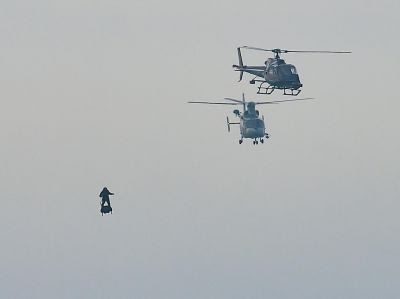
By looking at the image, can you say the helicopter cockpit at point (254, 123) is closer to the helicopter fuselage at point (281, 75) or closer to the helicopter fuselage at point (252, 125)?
the helicopter fuselage at point (252, 125)

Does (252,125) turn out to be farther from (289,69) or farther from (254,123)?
(289,69)

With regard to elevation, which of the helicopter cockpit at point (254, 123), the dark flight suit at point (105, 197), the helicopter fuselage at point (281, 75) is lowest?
the dark flight suit at point (105, 197)

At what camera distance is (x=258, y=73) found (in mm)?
160500

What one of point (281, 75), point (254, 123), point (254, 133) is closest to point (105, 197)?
Result: point (281, 75)

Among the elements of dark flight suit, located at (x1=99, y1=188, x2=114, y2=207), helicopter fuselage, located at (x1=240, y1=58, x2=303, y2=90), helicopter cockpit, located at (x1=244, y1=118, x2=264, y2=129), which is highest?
helicopter cockpit, located at (x1=244, y1=118, x2=264, y2=129)

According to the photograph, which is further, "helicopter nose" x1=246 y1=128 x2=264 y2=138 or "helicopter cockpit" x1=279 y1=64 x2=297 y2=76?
"helicopter nose" x1=246 y1=128 x2=264 y2=138

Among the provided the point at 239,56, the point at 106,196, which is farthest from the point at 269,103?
the point at 106,196

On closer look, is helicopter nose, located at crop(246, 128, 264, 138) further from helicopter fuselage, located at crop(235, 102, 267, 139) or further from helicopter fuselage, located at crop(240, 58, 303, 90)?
helicopter fuselage, located at crop(240, 58, 303, 90)

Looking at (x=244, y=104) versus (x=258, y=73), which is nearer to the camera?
(x=258, y=73)

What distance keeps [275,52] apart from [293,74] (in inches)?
229

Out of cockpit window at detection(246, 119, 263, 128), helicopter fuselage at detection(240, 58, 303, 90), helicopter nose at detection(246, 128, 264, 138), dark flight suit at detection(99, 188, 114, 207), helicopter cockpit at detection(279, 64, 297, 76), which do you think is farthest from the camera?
cockpit window at detection(246, 119, 263, 128)

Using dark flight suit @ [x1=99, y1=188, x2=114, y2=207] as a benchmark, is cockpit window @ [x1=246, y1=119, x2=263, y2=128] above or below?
above

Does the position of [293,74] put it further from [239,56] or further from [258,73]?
[239,56]

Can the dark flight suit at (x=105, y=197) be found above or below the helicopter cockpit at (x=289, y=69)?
below
